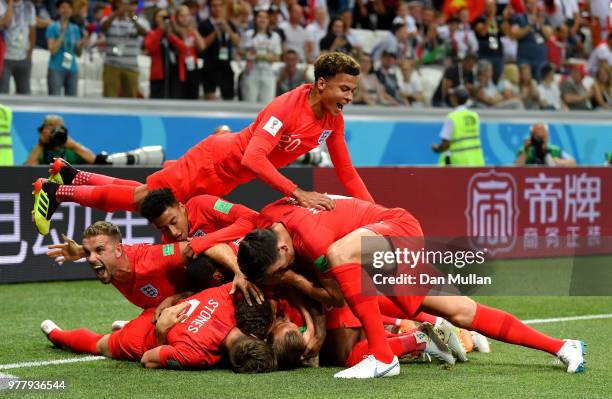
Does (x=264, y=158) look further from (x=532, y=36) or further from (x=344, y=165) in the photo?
(x=532, y=36)

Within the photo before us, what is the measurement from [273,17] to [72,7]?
3.04 m

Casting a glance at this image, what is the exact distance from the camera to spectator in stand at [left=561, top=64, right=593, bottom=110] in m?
18.5

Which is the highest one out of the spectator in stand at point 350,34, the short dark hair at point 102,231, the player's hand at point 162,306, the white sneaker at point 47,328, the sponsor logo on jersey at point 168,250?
the spectator in stand at point 350,34

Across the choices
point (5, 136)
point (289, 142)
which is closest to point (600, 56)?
point (5, 136)

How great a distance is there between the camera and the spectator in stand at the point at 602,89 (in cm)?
1859

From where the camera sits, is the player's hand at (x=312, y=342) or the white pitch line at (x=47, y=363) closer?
the player's hand at (x=312, y=342)

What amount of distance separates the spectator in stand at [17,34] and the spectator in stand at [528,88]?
25.9 feet

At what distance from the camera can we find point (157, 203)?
7.18 meters

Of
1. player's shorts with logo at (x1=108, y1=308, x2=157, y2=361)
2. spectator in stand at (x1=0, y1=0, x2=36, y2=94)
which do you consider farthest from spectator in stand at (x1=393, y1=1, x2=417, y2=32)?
player's shorts with logo at (x1=108, y1=308, x2=157, y2=361)

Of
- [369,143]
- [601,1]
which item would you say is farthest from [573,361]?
[601,1]

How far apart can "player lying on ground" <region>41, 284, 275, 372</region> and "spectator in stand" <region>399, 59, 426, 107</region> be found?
10.5 meters

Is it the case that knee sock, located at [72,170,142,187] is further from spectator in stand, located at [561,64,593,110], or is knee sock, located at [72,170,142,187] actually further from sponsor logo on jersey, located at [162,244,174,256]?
spectator in stand, located at [561,64,593,110]


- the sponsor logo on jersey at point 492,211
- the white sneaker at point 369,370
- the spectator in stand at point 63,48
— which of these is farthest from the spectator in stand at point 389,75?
the white sneaker at point 369,370

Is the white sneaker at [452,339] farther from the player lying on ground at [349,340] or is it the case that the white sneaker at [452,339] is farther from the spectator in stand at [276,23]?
the spectator in stand at [276,23]
